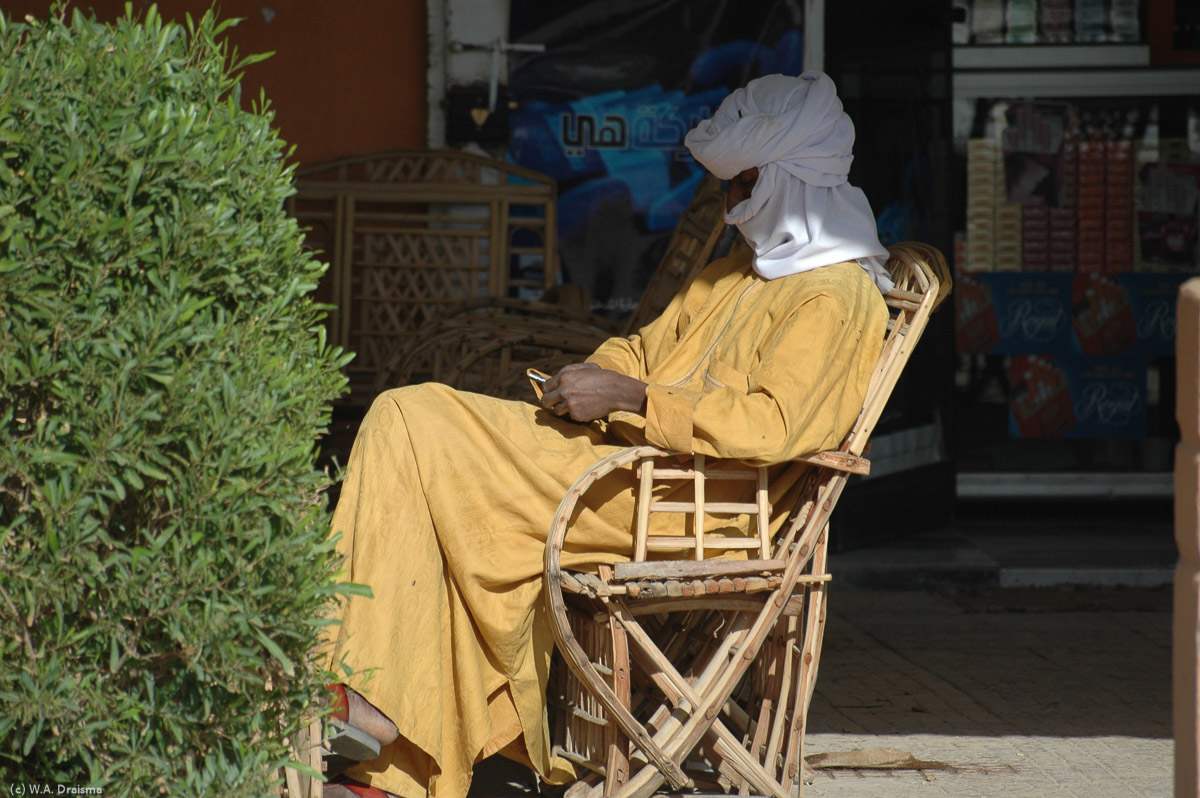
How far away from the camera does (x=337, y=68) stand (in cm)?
542

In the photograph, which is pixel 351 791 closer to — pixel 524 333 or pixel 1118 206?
pixel 524 333

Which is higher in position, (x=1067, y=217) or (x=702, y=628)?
(x=1067, y=217)

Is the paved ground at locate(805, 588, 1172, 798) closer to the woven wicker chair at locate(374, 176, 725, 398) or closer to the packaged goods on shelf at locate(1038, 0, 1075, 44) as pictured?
the woven wicker chair at locate(374, 176, 725, 398)

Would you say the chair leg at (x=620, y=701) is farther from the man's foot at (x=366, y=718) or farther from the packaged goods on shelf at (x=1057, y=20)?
the packaged goods on shelf at (x=1057, y=20)

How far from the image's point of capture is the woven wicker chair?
3904 millimetres

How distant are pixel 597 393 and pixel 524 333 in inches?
55.8

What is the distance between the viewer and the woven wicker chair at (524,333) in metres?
3.90

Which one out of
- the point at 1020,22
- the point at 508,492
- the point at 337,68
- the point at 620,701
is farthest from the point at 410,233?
the point at 1020,22

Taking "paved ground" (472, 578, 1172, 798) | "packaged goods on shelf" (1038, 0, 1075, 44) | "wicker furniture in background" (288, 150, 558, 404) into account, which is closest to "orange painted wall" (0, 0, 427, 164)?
"wicker furniture in background" (288, 150, 558, 404)

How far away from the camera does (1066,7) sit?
6.63m

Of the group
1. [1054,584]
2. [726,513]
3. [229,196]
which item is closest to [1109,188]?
[1054,584]

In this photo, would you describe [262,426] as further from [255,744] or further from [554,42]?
[554,42]

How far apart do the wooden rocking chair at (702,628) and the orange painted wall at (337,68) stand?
→ 10.2 feet

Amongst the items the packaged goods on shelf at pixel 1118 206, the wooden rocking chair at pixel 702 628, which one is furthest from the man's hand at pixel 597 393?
the packaged goods on shelf at pixel 1118 206
